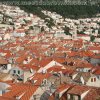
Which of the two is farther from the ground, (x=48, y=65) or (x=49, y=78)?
(x=49, y=78)

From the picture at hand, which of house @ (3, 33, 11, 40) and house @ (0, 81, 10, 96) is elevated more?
house @ (0, 81, 10, 96)

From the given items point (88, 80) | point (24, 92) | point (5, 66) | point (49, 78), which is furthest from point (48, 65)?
point (24, 92)

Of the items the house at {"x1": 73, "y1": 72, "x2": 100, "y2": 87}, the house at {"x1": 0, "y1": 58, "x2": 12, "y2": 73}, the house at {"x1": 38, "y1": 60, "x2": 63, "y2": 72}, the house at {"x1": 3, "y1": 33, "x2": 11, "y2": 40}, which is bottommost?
the house at {"x1": 3, "y1": 33, "x2": 11, "y2": 40}

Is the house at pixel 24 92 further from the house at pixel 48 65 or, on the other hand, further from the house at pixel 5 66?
the house at pixel 5 66

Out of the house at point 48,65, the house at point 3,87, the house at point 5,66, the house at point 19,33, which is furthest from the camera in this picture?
the house at point 19,33

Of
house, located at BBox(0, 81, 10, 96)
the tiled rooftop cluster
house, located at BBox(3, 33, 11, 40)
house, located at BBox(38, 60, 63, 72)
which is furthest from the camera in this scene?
house, located at BBox(3, 33, 11, 40)

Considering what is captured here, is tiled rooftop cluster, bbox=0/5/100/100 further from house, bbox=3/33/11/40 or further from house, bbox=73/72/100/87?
house, bbox=3/33/11/40

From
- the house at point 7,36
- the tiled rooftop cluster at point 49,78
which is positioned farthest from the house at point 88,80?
the house at point 7,36

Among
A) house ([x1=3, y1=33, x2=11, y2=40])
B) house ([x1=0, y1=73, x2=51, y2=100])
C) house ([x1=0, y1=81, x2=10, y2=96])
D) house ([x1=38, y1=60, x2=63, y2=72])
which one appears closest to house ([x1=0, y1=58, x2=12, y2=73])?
house ([x1=38, y1=60, x2=63, y2=72])

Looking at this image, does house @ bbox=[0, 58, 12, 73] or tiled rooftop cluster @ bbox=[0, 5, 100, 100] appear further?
house @ bbox=[0, 58, 12, 73]

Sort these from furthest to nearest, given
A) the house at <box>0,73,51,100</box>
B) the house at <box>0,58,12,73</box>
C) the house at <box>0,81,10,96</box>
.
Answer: the house at <box>0,58,12,73</box>, the house at <box>0,81,10,96</box>, the house at <box>0,73,51,100</box>

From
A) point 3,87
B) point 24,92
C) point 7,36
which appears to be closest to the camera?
point 24,92

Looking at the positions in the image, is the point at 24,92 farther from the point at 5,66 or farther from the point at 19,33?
the point at 19,33
